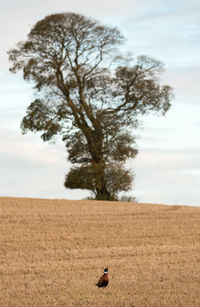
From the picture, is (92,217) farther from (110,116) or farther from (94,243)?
(110,116)

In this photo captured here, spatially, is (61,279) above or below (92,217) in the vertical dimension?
below

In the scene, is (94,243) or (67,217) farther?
(67,217)

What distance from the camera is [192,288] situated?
1006 centimetres

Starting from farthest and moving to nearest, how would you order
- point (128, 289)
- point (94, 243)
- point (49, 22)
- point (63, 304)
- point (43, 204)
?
point (49, 22)
point (43, 204)
point (94, 243)
point (128, 289)
point (63, 304)

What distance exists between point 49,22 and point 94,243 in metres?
13.4

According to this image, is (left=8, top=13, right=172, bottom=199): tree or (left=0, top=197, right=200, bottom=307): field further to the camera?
(left=8, top=13, right=172, bottom=199): tree

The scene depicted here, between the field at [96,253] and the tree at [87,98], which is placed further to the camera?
the tree at [87,98]

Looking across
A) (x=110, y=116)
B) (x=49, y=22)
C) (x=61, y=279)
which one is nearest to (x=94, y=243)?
(x=61, y=279)

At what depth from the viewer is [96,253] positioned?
14391 mm

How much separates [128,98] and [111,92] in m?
0.93

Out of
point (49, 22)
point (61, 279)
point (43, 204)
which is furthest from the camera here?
point (49, 22)

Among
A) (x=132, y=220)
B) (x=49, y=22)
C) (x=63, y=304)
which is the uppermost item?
(x=49, y=22)

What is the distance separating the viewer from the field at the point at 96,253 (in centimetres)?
947

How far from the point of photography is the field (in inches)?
373
